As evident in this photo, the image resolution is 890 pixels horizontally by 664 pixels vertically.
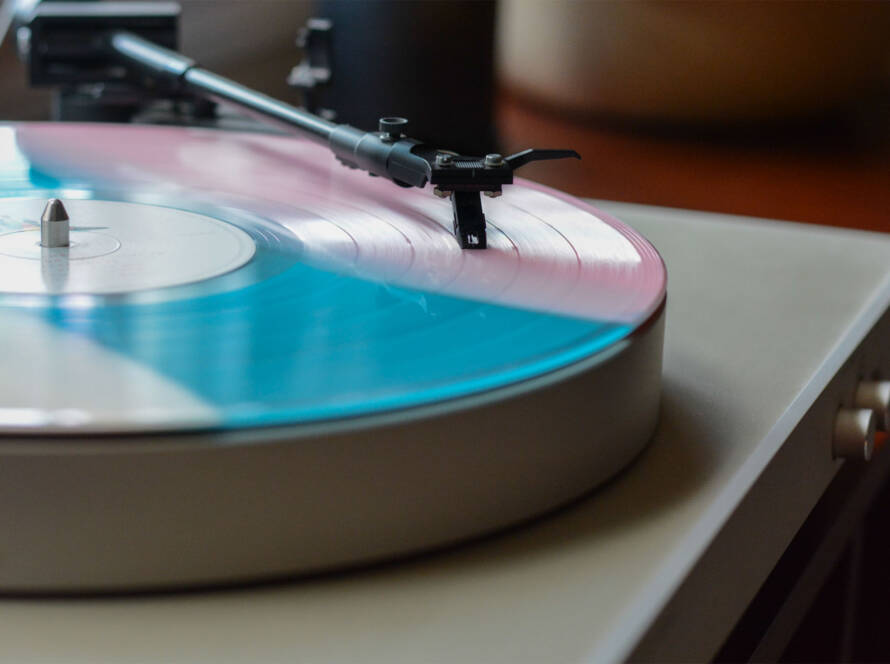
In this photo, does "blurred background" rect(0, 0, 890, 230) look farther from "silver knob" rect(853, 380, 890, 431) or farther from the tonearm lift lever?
"silver knob" rect(853, 380, 890, 431)

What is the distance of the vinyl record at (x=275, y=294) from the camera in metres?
0.42

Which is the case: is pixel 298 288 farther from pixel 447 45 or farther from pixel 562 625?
pixel 447 45

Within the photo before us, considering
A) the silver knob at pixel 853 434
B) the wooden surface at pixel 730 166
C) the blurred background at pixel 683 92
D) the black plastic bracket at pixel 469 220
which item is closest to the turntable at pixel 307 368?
Answer: the black plastic bracket at pixel 469 220

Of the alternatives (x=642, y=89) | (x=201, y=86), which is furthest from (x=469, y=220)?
(x=642, y=89)

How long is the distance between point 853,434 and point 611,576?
24 centimetres

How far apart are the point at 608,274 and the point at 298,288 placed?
0.49 feet

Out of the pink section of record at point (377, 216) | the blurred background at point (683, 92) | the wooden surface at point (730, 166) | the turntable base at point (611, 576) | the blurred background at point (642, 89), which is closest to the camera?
the turntable base at point (611, 576)

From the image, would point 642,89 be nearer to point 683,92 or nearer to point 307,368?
point 683,92

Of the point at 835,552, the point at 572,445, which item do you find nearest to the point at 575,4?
the point at 835,552

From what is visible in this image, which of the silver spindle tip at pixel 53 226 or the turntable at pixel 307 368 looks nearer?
the turntable at pixel 307 368

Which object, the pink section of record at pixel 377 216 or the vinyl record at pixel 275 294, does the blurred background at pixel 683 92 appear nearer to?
the pink section of record at pixel 377 216

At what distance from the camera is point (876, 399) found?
2.13 feet

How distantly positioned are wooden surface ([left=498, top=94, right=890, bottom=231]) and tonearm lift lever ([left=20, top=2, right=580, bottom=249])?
689 mm

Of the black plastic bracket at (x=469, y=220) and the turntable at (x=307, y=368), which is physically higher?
the black plastic bracket at (x=469, y=220)
